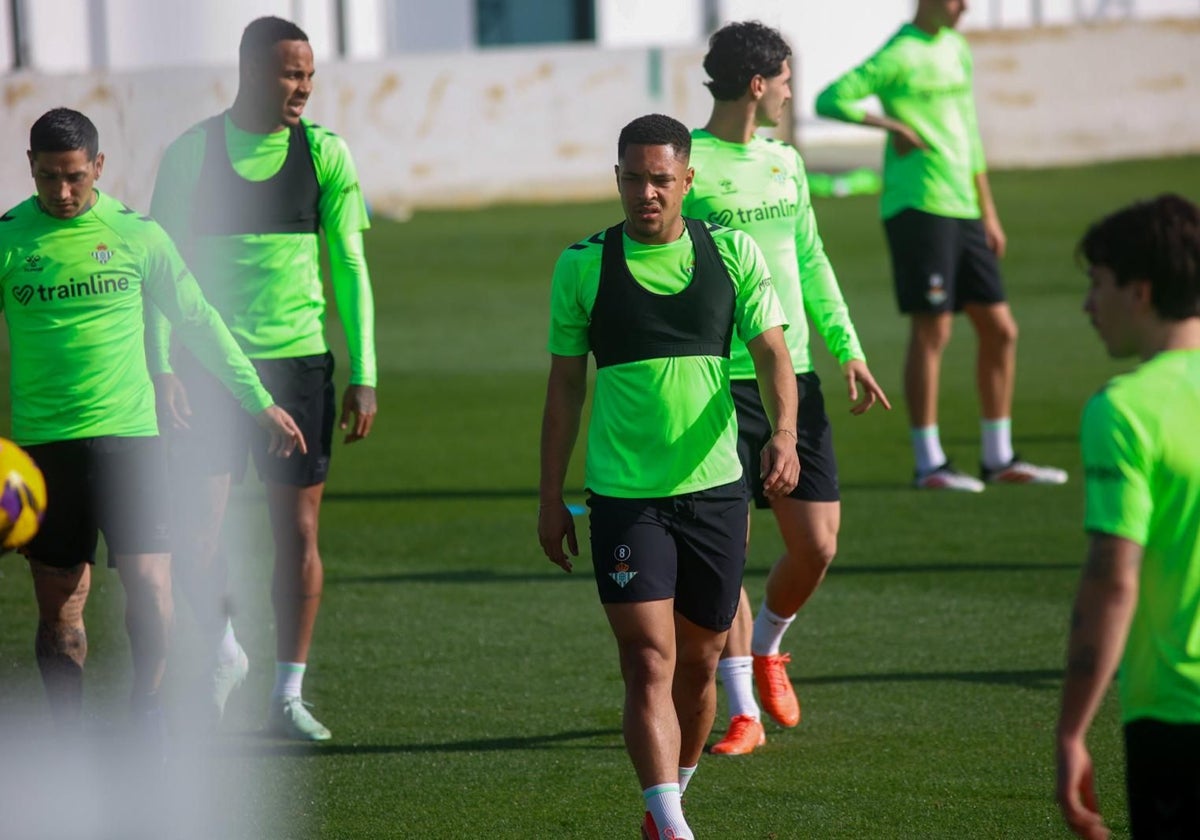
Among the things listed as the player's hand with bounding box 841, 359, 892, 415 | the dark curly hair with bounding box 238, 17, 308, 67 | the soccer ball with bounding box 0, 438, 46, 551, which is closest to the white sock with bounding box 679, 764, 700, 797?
the player's hand with bounding box 841, 359, 892, 415

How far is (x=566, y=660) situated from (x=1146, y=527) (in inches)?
158

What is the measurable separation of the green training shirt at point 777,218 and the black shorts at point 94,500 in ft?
6.27

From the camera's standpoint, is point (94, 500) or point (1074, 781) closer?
point (1074, 781)

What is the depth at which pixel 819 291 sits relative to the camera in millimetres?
6270

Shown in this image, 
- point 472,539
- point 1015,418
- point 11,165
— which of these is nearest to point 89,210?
point 472,539

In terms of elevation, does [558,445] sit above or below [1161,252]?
below

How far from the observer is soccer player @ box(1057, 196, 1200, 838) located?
333 centimetres

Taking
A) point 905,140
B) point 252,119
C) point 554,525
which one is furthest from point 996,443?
point 554,525

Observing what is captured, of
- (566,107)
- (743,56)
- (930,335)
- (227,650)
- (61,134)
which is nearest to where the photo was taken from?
(61,134)

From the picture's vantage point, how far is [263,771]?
593 cm

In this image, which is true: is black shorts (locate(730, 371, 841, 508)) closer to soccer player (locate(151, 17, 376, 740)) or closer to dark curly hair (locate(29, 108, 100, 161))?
soccer player (locate(151, 17, 376, 740))

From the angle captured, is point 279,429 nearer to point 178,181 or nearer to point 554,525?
point 178,181

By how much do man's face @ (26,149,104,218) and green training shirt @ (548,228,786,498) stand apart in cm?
158

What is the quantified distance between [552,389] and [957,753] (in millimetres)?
1898
